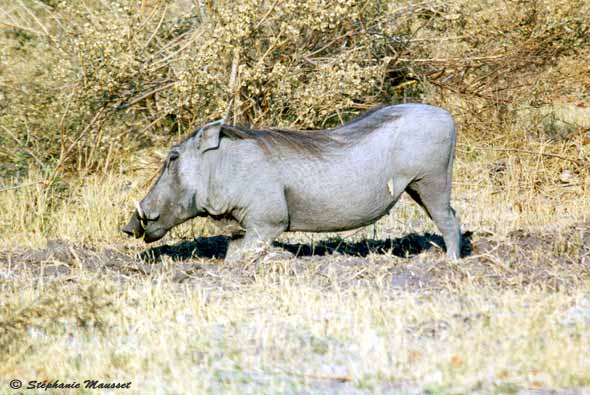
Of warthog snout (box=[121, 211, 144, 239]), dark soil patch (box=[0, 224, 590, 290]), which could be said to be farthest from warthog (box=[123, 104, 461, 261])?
dark soil patch (box=[0, 224, 590, 290])

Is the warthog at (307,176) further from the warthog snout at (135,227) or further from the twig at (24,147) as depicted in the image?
the twig at (24,147)

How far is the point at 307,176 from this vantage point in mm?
6844

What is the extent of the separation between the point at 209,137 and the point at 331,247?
54.0 inches

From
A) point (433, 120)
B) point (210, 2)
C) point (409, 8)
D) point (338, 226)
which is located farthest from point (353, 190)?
point (409, 8)

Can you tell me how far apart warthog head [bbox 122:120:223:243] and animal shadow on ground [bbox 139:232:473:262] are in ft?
1.22

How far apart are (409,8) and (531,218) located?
2727 mm

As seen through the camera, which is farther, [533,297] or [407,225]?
[407,225]

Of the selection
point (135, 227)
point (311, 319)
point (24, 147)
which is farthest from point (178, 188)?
point (24, 147)

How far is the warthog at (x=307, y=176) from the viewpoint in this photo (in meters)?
6.79

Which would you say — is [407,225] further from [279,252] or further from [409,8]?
[409,8]

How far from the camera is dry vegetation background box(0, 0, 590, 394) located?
4.56 m

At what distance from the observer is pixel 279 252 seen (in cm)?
677

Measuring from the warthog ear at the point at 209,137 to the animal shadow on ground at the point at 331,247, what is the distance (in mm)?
833

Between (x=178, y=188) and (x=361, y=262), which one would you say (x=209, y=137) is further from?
(x=361, y=262)
